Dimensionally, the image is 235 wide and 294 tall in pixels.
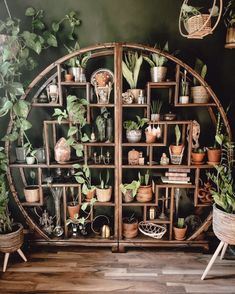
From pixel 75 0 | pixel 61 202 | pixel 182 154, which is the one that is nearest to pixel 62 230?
pixel 61 202

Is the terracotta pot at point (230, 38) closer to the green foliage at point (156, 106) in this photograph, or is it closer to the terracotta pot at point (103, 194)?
the green foliage at point (156, 106)

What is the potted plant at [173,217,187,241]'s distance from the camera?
8.74 feet

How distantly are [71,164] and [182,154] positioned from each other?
1.05 metres

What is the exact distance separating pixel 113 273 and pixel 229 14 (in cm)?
259

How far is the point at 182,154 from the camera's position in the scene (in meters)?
2.59

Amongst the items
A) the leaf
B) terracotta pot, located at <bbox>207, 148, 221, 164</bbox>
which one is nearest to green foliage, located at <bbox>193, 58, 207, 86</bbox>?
terracotta pot, located at <bbox>207, 148, 221, 164</bbox>

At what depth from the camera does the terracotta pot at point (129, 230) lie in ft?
8.84

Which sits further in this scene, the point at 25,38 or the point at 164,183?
the point at 164,183

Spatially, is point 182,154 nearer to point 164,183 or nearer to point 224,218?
point 164,183

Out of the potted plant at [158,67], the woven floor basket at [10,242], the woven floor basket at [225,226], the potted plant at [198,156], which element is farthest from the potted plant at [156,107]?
the woven floor basket at [10,242]

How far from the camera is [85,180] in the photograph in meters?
2.64

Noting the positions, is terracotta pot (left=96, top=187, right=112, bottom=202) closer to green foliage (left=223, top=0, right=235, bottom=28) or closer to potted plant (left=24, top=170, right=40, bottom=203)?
potted plant (left=24, top=170, right=40, bottom=203)

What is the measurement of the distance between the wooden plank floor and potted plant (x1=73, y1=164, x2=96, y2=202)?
57 cm

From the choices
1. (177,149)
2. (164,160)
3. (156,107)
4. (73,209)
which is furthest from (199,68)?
(73,209)
